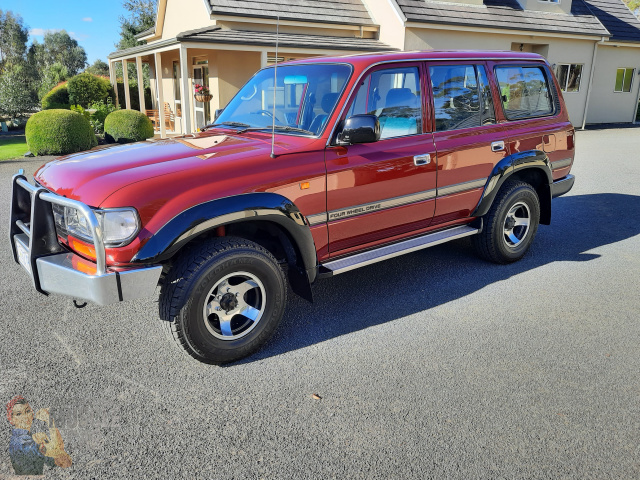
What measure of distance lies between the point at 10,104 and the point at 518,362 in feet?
90.4

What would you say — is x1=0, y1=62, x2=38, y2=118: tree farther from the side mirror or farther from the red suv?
the side mirror

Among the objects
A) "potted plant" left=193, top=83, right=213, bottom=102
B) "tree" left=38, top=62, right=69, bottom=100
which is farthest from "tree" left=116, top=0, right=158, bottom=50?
"potted plant" left=193, top=83, right=213, bottom=102

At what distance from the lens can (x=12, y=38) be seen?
166ft

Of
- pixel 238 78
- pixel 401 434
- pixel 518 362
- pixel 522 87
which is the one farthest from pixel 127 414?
pixel 238 78

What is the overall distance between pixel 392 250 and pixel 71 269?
243 cm

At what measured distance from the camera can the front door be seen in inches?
153

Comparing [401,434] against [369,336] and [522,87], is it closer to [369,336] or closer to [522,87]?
[369,336]

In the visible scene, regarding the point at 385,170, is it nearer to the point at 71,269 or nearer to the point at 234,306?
the point at 234,306

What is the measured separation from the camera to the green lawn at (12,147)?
14.0m

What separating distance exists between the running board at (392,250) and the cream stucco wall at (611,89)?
21058mm

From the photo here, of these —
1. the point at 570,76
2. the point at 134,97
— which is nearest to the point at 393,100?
the point at 570,76

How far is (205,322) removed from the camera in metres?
3.38

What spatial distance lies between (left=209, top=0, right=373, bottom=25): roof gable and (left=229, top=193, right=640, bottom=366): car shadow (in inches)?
492

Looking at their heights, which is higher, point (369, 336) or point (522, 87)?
point (522, 87)
